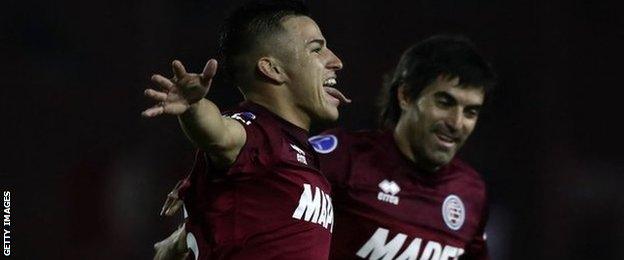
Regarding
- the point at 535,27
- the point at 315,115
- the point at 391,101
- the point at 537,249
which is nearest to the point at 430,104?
the point at 391,101


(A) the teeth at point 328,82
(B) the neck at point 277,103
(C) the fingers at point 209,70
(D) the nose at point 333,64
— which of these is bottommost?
(C) the fingers at point 209,70

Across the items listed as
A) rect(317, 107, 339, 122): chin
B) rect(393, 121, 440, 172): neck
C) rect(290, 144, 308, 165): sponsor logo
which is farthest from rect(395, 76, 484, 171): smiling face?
rect(290, 144, 308, 165): sponsor logo

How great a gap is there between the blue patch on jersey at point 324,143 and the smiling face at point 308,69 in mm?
900

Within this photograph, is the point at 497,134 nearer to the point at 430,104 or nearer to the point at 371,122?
the point at 371,122

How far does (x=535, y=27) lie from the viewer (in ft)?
23.6

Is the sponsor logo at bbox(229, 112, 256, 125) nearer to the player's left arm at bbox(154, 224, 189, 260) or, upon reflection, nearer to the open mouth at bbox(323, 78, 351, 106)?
the open mouth at bbox(323, 78, 351, 106)

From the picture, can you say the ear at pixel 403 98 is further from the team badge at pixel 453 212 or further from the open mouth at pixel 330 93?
the open mouth at pixel 330 93

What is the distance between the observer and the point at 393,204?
3971mm

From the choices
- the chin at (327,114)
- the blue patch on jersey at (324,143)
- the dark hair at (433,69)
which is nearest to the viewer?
the chin at (327,114)

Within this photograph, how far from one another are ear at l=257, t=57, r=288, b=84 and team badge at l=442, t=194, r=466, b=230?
1355 mm

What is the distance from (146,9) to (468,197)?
2773 mm

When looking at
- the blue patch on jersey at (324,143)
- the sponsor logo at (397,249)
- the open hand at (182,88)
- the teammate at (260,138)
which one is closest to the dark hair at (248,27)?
the teammate at (260,138)

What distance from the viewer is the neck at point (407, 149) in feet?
13.6

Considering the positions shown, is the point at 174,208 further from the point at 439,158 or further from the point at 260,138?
the point at 439,158
